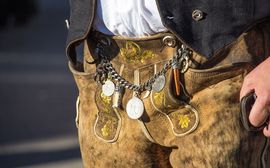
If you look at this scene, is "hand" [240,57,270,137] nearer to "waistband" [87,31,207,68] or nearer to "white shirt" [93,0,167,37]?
"waistband" [87,31,207,68]

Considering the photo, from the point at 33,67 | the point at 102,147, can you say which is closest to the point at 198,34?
the point at 102,147

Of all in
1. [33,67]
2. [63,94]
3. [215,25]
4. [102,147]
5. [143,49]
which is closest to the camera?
[215,25]

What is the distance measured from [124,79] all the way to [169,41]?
178mm

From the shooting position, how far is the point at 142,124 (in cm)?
175

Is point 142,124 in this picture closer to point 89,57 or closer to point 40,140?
point 89,57

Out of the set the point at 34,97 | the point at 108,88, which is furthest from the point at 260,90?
the point at 34,97

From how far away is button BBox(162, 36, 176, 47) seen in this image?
1.67 metres

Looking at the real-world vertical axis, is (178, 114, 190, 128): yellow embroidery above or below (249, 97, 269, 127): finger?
below

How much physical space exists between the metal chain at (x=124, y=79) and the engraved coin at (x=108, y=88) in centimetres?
2

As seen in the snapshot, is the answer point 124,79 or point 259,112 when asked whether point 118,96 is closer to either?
point 124,79

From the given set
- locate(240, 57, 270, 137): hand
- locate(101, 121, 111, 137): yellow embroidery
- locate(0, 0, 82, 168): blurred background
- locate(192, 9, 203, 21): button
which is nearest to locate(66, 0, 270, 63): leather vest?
locate(192, 9, 203, 21): button

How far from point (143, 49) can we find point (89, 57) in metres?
0.19

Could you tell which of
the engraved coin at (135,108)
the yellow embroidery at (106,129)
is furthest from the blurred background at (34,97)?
the engraved coin at (135,108)

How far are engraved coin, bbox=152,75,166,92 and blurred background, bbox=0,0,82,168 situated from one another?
2.77m
